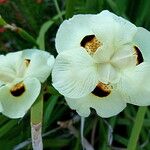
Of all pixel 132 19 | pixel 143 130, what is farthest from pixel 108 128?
pixel 132 19

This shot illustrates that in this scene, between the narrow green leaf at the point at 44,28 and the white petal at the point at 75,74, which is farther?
the narrow green leaf at the point at 44,28

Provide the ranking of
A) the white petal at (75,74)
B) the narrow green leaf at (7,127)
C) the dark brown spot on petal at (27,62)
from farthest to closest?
the narrow green leaf at (7,127) < the dark brown spot on petal at (27,62) < the white petal at (75,74)

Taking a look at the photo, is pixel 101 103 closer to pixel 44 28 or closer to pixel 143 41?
pixel 143 41

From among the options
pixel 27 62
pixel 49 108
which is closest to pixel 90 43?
pixel 27 62

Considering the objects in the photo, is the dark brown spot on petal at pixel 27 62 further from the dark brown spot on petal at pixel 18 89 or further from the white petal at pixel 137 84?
the white petal at pixel 137 84

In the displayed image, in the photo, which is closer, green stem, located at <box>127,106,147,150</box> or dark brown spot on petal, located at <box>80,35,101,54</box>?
dark brown spot on petal, located at <box>80,35,101,54</box>

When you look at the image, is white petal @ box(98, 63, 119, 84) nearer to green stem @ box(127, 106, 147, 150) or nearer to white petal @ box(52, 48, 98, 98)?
white petal @ box(52, 48, 98, 98)

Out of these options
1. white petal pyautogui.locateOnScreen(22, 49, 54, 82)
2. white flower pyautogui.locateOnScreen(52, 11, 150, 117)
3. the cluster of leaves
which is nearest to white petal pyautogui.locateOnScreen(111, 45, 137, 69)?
white flower pyautogui.locateOnScreen(52, 11, 150, 117)

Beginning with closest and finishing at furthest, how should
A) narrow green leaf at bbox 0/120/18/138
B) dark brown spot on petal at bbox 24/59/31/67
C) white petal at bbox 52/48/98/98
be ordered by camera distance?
1. white petal at bbox 52/48/98/98
2. dark brown spot on petal at bbox 24/59/31/67
3. narrow green leaf at bbox 0/120/18/138

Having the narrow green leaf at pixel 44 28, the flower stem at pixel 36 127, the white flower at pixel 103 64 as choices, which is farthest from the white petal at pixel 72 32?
the narrow green leaf at pixel 44 28
